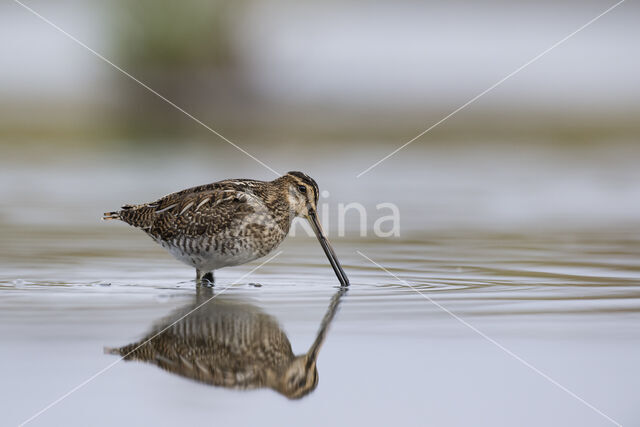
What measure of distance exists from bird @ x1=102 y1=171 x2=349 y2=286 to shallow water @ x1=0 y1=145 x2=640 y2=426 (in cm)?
22

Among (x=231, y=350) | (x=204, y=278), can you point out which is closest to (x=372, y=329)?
(x=231, y=350)

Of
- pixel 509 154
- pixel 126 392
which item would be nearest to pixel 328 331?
pixel 126 392

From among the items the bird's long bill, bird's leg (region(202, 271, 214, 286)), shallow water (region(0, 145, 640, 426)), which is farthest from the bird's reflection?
bird's leg (region(202, 271, 214, 286))

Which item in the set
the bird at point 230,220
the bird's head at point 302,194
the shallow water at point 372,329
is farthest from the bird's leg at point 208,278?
the bird's head at point 302,194

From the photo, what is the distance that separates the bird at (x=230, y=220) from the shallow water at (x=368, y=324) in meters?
0.22

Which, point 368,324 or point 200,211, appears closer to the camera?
point 368,324

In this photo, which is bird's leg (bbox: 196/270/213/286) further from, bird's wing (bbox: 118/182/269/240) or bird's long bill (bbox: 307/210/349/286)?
bird's long bill (bbox: 307/210/349/286)

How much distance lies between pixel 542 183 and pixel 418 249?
6301 millimetres

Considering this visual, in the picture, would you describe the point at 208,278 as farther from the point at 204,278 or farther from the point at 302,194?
the point at 302,194

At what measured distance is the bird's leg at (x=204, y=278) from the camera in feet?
26.5

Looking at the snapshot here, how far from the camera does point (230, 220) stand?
8055mm

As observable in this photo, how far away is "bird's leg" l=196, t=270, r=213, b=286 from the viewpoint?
8.09 meters

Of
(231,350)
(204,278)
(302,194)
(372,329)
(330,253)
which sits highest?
(302,194)

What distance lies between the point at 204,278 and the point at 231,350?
2812mm
